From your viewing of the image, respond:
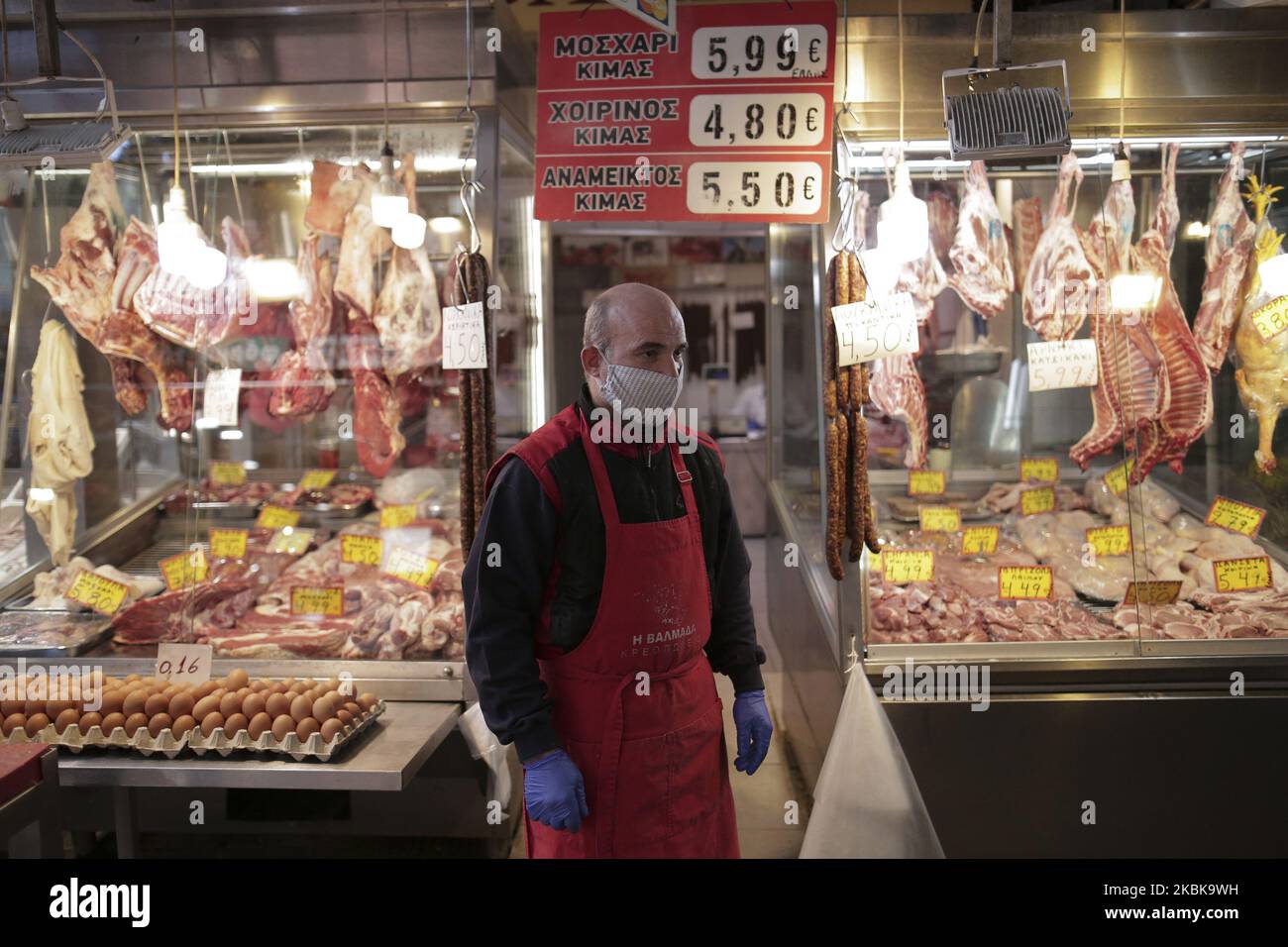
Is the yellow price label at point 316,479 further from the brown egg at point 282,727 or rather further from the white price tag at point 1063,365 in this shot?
the white price tag at point 1063,365

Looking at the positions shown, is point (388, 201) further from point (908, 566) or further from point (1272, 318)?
point (1272, 318)

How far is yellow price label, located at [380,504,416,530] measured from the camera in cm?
438

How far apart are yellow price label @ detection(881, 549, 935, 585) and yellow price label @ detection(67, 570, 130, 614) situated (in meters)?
3.37

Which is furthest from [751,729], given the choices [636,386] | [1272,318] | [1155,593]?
[1272,318]

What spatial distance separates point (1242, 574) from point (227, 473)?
15.8ft

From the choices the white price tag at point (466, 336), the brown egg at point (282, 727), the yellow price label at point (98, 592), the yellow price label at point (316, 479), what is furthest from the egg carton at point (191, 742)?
the yellow price label at point (316, 479)

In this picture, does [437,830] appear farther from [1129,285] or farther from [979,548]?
[1129,285]

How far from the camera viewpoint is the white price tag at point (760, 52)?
3.52 metres

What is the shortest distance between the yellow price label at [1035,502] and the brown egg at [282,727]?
3.35m

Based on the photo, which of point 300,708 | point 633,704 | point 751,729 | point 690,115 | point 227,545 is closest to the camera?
point 633,704

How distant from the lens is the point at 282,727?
3104 mm

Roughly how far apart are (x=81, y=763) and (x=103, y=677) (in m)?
0.67

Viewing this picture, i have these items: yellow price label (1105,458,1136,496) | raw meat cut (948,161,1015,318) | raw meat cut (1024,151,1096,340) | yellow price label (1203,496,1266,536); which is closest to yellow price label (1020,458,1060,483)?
yellow price label (1105,458,1136,496)
